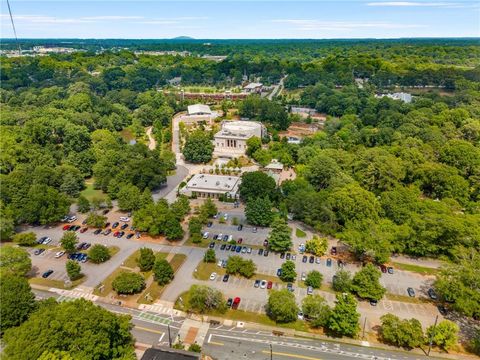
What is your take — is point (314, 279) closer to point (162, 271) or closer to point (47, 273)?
point (162, 271)

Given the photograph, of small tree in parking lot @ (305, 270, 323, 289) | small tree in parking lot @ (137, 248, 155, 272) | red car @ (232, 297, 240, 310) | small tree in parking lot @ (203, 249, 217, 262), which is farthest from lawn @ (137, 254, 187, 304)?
small tree in parking lot @ (305, 270, 323, 289)

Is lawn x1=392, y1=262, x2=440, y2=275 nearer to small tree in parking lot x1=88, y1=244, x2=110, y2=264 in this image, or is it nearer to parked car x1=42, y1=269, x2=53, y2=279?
small tree in parking lot x1=88, y1=244, x2=110, y2=264

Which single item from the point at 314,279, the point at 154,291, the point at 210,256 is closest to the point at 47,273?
the point at 154,291

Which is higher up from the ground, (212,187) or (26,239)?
(212,187)

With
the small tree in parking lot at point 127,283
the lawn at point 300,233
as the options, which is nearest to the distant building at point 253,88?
the lawn at point 300,233

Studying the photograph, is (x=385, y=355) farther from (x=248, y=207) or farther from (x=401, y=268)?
(x=248, y=207)

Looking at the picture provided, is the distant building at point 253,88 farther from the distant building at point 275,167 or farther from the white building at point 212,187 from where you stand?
the white building at point 212,187

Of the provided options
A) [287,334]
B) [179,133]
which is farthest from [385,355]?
[179,133]
